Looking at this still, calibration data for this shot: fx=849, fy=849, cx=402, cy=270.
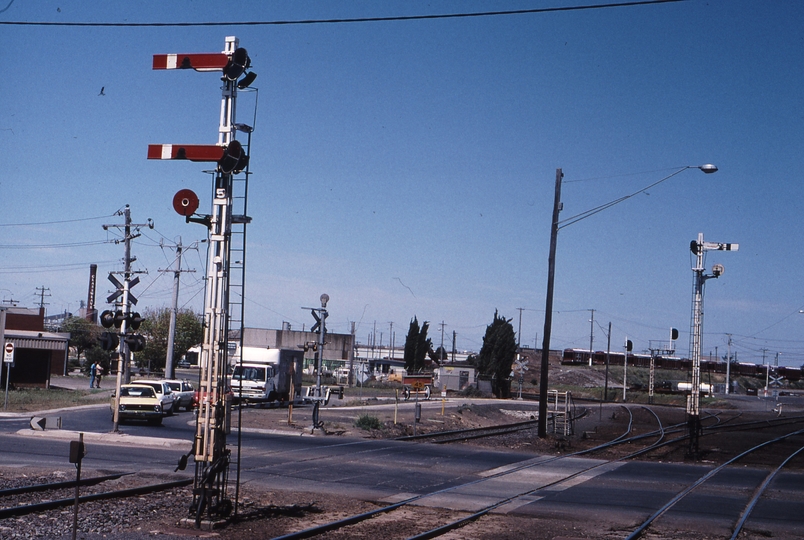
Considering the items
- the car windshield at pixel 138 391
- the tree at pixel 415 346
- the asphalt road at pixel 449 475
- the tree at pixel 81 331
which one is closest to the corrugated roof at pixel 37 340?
the car windshield at pixel 138 391

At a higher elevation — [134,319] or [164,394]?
[134,319]

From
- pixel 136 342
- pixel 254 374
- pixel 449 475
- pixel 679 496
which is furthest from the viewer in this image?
pixel 254 374

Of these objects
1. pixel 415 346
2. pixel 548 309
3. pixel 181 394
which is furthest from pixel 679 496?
pixel 415 346

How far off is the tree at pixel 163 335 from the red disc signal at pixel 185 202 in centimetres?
6920

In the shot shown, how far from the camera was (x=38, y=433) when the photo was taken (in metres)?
23.5

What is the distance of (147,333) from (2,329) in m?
40.0

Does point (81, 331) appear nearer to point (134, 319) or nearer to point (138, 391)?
point (138, 391)

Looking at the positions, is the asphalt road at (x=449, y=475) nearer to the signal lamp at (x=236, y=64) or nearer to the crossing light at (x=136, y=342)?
the crossing light at (x=136, y=342)

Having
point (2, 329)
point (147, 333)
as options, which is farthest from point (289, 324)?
point (2, 329)

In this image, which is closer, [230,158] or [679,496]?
[230,158]

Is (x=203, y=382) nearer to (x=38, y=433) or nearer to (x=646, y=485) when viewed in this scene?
(x=646, y=485)

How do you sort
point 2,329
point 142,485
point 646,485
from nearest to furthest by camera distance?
point 142,485
point 646,485
point 2,329

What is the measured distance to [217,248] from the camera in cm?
1229

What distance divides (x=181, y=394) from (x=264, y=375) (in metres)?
4.13
